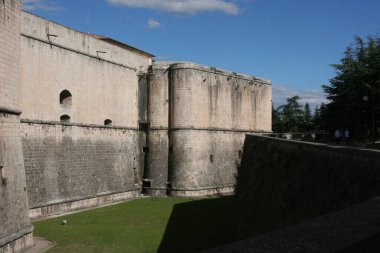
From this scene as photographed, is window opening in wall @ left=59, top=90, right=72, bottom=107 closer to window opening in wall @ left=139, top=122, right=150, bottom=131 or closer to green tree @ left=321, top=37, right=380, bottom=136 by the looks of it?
window opening in wall @ left=139, top=122, right=150, bottom=131

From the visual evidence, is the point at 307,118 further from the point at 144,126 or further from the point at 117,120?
the point at 117,120

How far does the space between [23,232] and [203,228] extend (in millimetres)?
6464

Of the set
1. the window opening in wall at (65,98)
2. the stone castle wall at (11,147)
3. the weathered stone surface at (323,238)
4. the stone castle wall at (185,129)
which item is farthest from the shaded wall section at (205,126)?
the weathered stone surface at (323,238)

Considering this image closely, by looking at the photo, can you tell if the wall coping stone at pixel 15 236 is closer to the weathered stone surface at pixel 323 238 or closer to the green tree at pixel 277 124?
the weathered stone surface at pixel 323 238

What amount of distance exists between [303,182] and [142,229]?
864cm

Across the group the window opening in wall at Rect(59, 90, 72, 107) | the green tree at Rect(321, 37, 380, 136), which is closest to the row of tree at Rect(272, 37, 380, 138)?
the green tree at Rect(321, 37, 380, 136)

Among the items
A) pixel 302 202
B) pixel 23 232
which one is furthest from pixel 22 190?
pixel 302 202

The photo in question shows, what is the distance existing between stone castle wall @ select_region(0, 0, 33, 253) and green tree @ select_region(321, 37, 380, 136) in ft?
62.8

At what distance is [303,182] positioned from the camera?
9234 millimetres

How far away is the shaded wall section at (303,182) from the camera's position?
22.4 ft

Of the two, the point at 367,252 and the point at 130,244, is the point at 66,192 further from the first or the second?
the point at 367,252

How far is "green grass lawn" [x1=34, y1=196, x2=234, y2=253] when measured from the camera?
1402 cm

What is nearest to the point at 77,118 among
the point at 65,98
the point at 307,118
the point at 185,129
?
the point at 65,98

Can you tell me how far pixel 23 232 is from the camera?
42.6 feet
